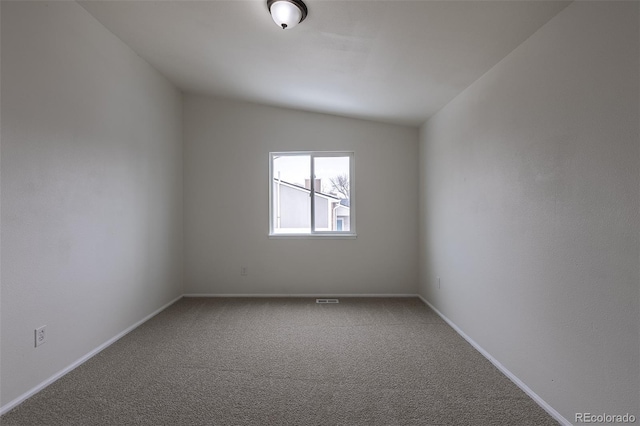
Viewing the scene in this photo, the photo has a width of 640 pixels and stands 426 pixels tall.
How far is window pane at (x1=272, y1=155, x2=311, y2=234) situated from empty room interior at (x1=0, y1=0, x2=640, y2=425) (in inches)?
31.2

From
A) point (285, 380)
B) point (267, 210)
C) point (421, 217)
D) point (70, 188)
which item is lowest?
point (285, 380)

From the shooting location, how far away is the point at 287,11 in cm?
196

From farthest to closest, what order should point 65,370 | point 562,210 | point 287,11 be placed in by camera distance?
point 65,370, point 287,11, point 562,210

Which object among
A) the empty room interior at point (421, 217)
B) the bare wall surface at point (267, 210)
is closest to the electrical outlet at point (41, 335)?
the empty room interior at point (421, 217)

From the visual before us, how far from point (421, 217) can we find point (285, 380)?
8.87 feet

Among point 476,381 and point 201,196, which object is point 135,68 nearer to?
point 201,196

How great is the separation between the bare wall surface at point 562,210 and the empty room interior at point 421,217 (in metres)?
0.01

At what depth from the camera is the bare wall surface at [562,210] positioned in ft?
4.61

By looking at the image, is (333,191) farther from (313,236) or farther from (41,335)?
(41,335)

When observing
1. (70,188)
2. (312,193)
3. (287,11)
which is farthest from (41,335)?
(312,193)

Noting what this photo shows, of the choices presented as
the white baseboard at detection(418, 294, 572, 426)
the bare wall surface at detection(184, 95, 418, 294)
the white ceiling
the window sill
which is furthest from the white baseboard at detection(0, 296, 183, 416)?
the white baseboard at detection(418, 294, 572, 426)

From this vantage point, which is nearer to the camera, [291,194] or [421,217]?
[421,217]

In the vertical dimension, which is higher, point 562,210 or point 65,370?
point 562,210

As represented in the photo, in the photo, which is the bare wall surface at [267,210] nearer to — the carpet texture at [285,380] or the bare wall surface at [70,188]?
the bare wall surface at [70,188]
